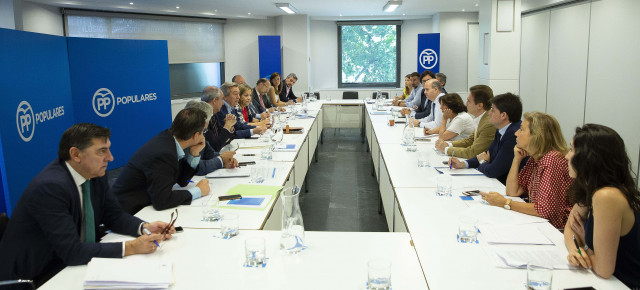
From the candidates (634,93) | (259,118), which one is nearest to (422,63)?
(259,118)

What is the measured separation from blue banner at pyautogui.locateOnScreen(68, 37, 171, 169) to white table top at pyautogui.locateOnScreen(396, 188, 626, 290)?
3837 mm

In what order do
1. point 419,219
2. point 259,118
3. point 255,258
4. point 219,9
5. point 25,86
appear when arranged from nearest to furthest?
point 255,258 → point 419,219 → point 25,86 → point 259,118 → point 219,9

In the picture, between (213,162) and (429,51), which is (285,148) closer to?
(213,162)

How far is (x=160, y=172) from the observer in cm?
285

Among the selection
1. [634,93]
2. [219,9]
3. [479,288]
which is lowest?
[479,288]

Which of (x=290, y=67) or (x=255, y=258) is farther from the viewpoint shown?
(x=290, y=67)

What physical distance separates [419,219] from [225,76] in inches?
424

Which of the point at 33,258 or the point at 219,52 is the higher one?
the point at 219,52

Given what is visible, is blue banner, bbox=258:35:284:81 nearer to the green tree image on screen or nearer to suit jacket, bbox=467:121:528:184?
the green tree image on screen

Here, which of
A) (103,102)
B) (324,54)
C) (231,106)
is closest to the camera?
(103,102)

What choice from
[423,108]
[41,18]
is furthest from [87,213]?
[41,18]

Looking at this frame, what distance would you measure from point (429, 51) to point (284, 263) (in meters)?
10.8

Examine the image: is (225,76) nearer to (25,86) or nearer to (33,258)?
(25,86)

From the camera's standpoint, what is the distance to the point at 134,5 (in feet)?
28.8
